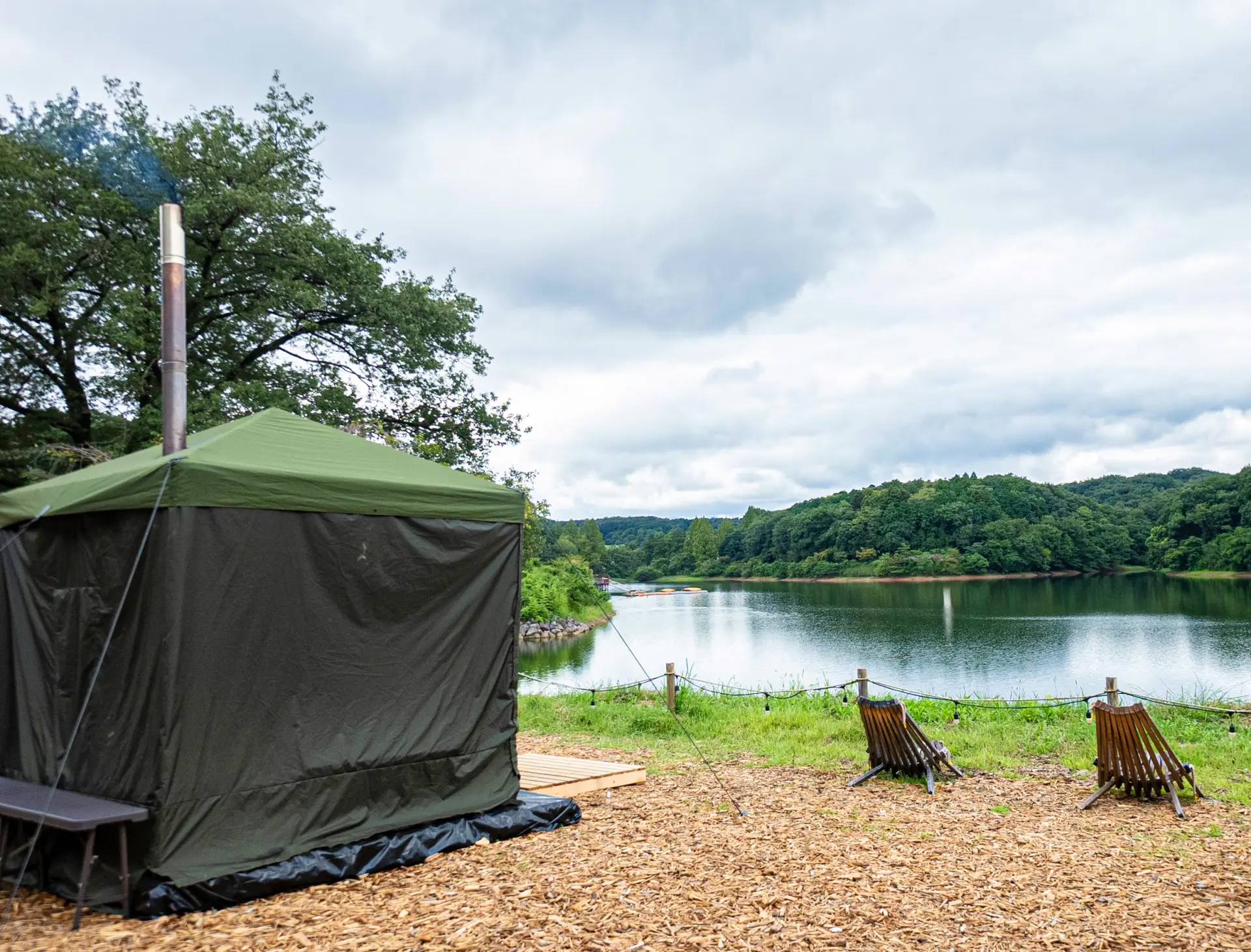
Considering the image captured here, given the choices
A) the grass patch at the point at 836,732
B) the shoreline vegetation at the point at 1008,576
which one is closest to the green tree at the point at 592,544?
the shoreline vegetation at the point at 1008,576

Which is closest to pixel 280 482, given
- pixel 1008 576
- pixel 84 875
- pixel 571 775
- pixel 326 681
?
pixel 326 681

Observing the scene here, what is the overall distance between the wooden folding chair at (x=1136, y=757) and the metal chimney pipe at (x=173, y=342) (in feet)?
20.5

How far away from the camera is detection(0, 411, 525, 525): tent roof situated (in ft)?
13.4

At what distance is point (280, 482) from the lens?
14.2 ft

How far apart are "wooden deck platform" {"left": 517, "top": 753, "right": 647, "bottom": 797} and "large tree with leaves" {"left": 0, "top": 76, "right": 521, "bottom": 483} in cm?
758

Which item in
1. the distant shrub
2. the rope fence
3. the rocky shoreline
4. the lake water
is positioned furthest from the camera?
the distant shrub

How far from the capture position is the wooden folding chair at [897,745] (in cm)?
652

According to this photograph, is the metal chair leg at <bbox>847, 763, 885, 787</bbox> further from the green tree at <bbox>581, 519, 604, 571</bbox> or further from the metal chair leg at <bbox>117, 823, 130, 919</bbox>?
the green tree at <bbox>581, 519, 604, 571</bbox>

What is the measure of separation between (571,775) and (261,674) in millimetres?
2604

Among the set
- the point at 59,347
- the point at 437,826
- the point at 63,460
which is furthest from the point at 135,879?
the point at 59,347

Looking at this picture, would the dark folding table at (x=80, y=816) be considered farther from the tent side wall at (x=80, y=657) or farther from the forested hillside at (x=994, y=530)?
the forested hillside at (x=994, y=530)

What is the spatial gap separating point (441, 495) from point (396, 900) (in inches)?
85.4

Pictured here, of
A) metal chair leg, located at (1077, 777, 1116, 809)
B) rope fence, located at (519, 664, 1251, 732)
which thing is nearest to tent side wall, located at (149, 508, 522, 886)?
rope fence, located at (519, 664, 1251, 732)

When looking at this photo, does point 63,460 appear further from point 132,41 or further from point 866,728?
point 866,728
